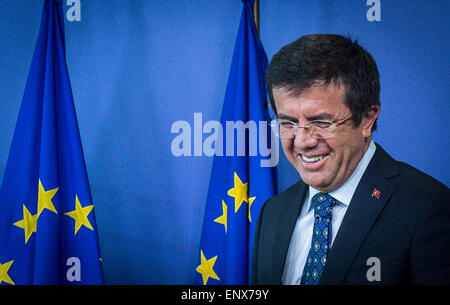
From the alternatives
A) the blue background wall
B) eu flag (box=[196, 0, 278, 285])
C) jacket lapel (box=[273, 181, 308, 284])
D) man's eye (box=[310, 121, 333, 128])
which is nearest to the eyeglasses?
man's eye (box=[310, 121, 333, 128])

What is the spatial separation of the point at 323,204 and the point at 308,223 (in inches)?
4.5

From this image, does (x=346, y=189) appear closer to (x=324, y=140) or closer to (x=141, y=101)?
(x=324, y=140)

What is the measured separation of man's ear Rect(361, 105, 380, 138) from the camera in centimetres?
137

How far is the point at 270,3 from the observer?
2592 millimetres

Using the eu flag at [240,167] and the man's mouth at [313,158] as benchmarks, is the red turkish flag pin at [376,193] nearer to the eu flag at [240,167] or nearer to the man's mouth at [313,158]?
the man's mouth at [313,158]

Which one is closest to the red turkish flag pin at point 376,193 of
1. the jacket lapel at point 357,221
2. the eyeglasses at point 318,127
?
A: the jacket lapel at point 357,221

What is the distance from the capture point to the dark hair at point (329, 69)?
50.7 inches

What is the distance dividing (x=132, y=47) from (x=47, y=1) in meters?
0.57

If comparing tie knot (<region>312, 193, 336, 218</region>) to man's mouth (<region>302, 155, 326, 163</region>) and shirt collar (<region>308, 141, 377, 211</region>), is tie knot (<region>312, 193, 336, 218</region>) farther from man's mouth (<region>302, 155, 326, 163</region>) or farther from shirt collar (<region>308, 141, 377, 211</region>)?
man's mouth (<region>302, 155, 326, 163</region>)

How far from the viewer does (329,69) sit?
1.29m

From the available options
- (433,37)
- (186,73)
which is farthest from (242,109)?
(433,37)

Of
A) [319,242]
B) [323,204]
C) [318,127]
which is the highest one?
[318,127]

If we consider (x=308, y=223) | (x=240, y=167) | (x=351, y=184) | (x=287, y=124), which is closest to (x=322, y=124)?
(x=287, y=124)
